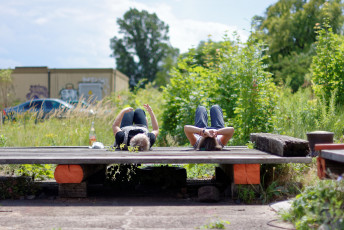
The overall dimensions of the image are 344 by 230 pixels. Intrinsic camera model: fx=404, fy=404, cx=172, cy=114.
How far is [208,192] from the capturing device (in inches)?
193

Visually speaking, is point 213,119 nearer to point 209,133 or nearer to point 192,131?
point 192,131

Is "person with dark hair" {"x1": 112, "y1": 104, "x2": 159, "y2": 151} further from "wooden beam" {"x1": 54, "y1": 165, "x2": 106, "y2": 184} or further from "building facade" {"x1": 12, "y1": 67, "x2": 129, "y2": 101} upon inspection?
"building facade" {"x1": 12, "y1": 67, "x2": 129, "y2": 101}

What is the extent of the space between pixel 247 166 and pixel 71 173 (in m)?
2.16

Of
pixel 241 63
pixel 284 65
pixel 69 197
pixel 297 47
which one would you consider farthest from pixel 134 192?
pixel 297 47

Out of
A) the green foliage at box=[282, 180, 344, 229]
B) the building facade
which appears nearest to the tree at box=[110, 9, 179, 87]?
the building facade

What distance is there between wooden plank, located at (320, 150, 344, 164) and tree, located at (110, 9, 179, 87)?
52825 mm

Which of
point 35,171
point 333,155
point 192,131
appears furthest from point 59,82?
point 333,155

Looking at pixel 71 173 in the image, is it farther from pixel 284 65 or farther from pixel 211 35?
pixel 284 65

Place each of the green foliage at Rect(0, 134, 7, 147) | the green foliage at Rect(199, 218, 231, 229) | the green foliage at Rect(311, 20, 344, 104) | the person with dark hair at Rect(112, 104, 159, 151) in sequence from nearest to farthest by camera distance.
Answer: the green foliage at Rect(199, 218, 231, 229)
the person with dark hair at Rect(112, 104, 159, 151)
the green foliage at Rect(0, 134, 7, 147)
the green foliage at Rect(311, 20, 344, 104)

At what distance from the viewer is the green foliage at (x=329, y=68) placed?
905 centimetres

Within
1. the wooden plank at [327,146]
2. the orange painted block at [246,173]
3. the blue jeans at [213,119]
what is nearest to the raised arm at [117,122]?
the blue jeans at [213,119]

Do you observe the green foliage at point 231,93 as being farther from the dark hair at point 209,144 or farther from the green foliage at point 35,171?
the green foliage at point 35,171

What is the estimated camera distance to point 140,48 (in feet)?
188

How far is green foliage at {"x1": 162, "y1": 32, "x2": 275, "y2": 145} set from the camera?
25.8ft
